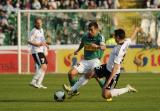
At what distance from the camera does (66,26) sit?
1417 inches

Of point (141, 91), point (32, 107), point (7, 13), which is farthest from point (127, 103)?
point (7, 13)

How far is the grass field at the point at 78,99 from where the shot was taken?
56.5ft

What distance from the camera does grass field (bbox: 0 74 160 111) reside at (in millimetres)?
17219

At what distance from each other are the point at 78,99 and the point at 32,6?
19.0 meters

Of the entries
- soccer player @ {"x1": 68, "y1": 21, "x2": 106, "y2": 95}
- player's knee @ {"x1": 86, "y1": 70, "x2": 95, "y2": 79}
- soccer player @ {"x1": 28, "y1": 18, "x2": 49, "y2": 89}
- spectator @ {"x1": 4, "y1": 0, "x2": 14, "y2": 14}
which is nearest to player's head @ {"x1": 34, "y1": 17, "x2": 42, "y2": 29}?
soccer player @ {"x1": 28, "y1": 18, "x2": 49, "y2": 89}

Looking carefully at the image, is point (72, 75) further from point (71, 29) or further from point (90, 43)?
point (71, 29)

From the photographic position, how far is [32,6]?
38.5 meters

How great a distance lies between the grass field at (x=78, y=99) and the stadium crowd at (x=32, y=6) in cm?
883

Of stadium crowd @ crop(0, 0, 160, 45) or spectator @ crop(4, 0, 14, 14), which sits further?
spectator @ crop(4, 0, 14, 14)

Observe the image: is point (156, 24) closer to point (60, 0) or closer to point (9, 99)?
Result: point (60, 0)

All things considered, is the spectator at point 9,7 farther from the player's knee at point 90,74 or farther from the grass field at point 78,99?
the player's knee at point 90,74

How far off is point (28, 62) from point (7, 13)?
11.5 feet

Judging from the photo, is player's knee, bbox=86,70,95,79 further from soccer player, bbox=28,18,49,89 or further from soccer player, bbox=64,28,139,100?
soccer player, bbox=28,18,49,89

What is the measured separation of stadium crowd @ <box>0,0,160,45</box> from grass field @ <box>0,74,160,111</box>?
348 inches
